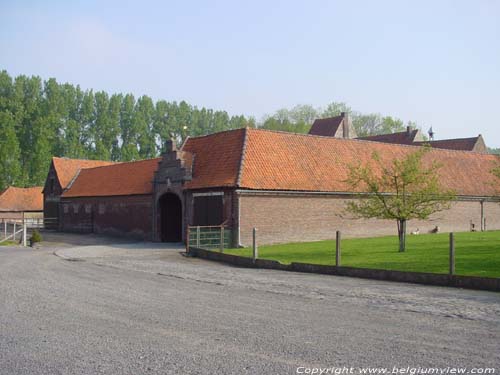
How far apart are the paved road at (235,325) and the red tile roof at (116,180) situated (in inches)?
838

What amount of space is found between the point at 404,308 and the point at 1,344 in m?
7.35

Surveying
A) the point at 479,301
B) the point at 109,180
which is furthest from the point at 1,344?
the point at 109,180

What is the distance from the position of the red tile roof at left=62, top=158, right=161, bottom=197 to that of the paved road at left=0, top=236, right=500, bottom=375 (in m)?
21.3

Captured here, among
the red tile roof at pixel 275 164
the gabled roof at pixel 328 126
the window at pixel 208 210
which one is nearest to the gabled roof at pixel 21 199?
the red tile roof at pixel 275 164

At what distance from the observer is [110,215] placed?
40.6 m

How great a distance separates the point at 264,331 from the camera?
9.02 m

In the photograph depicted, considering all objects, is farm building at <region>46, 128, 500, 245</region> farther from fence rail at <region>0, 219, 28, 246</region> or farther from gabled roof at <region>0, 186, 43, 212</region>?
gabled roof at <region>0, 186, 43, 212</region>

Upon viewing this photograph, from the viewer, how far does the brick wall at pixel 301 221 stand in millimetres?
29156

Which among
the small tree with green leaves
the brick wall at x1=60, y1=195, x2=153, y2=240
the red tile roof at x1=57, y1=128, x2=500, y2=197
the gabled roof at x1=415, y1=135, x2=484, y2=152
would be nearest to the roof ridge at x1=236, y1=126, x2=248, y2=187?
the red tile roof at x1=57, y1=128, x2=500, y2=197

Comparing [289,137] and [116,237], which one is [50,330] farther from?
[116,237]

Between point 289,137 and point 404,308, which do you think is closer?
point 404,308

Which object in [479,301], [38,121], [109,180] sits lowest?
[479,301]

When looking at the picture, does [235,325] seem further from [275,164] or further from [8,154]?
[8,154]

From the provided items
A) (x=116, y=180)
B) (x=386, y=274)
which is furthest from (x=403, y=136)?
(x=386, y=274)
